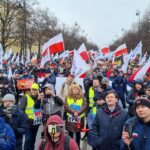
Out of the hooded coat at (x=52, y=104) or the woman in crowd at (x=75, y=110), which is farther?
the woman in crowd at (x=75, y=110)

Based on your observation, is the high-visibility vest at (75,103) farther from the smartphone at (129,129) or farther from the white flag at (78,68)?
the smartphone at (129,129)

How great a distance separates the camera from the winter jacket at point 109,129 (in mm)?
5359

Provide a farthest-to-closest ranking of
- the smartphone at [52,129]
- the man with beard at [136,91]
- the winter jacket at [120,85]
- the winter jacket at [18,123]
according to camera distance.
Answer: the winter jacket at [120,85], the man with beard at [136,91], the winter jacket at [18,123], the smartphone at [52,129]

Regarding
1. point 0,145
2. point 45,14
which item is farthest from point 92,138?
point 45,14

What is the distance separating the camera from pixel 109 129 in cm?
536

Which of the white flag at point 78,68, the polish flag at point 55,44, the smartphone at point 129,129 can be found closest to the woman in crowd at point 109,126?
the smartphone at point 129,129

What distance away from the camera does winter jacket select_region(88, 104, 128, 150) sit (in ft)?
17.6

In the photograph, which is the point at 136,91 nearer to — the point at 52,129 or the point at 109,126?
Answer: the point at 109,126

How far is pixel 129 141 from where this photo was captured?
4414 millimetres

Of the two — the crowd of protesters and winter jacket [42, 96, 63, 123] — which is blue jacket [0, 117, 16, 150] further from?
winter jacket [42, 96, 63, 123]

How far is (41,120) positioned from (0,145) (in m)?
3.31

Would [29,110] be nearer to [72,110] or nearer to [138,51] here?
[72,110]

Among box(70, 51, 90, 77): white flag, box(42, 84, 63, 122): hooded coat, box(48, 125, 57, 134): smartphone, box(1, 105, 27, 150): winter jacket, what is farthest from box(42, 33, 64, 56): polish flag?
box(48, 125, 57, 134): smartphone

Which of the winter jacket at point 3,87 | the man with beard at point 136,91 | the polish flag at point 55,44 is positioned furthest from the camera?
the polish flag at point 55,44
